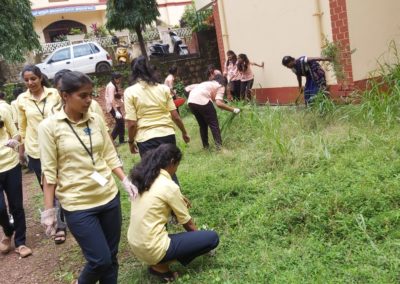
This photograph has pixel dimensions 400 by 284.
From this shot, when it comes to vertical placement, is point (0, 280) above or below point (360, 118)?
below

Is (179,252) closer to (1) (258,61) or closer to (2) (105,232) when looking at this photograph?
(2) (105,232)

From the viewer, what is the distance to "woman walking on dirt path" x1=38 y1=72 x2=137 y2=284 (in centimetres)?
262

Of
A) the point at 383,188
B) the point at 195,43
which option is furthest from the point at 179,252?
the point at 195,43

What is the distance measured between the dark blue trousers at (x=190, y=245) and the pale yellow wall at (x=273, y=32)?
5173mm

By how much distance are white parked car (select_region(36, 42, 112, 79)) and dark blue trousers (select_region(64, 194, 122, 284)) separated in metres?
12.3

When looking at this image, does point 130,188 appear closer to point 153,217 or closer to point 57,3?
point 153,217

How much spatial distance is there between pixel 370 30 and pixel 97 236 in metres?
6.03

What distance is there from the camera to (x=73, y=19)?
24.0m

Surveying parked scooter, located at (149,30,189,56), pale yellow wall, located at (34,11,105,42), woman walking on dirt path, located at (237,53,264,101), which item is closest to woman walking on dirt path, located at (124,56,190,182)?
woman walking on dirt path, located at (237,53,264,101)

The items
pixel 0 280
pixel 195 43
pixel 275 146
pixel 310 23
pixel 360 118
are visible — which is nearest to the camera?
pixel 0 280

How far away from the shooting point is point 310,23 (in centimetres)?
764

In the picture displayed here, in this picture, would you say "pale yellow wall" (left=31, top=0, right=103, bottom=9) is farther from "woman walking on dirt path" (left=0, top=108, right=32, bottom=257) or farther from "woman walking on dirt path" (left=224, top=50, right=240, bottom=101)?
"woman walking on dirt path" (left=0, top=108, right=32, bottom=257)

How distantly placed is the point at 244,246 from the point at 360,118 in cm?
289

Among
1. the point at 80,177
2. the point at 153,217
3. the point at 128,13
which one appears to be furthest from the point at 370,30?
the point at 128,13
